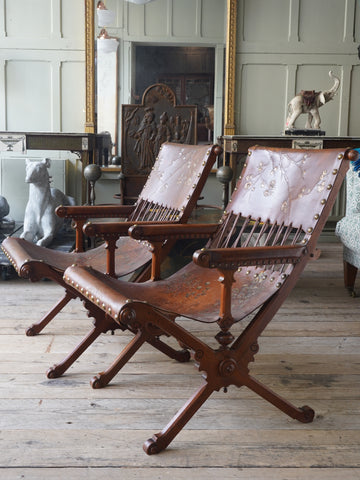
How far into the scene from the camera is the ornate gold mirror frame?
18.4ft

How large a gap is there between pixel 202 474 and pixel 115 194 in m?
4.04

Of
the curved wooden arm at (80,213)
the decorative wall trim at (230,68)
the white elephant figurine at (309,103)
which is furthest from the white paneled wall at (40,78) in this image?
the curved wooden arm at (80,213)

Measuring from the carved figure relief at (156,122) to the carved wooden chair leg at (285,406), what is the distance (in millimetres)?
3279

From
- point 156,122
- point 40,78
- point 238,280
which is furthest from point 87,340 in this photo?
point 40,78

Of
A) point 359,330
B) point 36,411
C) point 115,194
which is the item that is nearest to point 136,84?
point 115,194

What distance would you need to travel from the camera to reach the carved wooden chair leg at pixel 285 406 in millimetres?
2051

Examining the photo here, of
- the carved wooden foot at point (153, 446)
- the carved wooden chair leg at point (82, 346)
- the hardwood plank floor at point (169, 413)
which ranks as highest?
the carved wooden chair leg at point (82, 346)

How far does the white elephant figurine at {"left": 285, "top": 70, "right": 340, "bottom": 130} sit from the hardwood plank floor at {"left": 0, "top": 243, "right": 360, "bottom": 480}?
2.76m

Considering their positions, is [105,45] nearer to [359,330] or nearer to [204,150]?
[204,150]

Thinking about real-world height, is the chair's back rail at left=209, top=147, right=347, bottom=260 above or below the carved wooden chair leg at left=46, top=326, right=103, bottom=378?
above

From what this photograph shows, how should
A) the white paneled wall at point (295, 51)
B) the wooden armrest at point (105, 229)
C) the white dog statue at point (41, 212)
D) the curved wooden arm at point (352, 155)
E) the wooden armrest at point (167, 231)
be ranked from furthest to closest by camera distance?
1. the white paneled wall at point (295, 51)
2. the white dog statue at point (41, 212)
3. the wooden armrest at point (105, 229)
4. the wooden armrest at point (167, 231)
5. the curved wooden arm at point (352, 155)

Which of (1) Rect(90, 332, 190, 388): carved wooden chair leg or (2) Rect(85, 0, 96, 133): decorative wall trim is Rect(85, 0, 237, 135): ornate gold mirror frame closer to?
(2) Rect(85, 0, 96, 133): decorative wall trim

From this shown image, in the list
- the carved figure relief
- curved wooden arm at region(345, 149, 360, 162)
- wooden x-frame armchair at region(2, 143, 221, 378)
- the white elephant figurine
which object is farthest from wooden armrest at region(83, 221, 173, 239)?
the white elephant figurine

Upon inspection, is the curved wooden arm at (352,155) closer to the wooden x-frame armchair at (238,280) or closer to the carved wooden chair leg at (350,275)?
the wooden x-frame armchair at (238,280)
